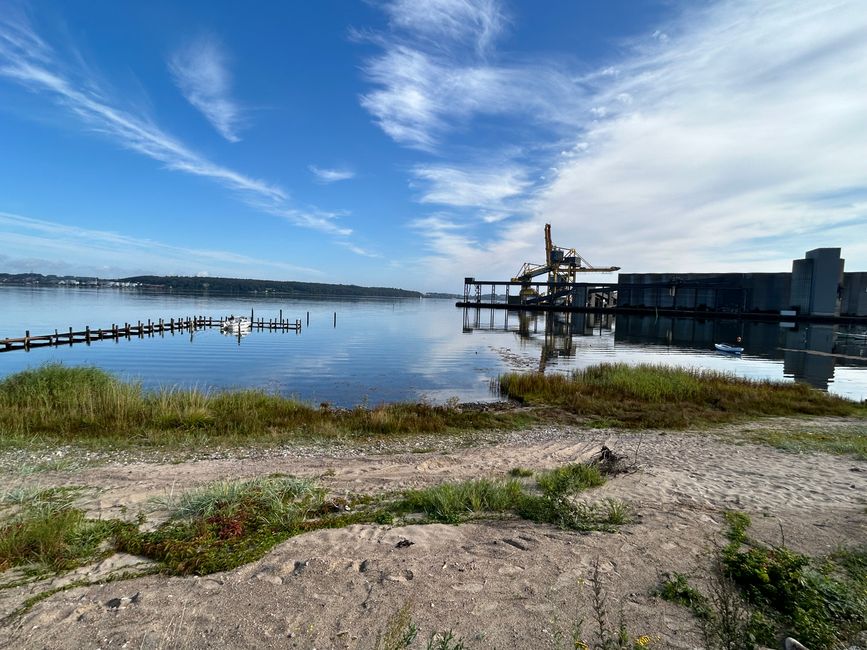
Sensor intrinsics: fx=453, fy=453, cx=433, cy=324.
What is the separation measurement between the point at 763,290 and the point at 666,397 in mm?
82333

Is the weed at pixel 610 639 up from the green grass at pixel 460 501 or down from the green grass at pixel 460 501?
up

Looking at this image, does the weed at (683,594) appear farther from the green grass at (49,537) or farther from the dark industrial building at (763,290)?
the dark industrial building at (763,290)

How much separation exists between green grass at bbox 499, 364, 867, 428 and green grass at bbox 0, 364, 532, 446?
315 centimetres

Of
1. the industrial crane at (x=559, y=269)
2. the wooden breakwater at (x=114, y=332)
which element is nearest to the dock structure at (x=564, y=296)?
the industrial crane at (x=559, y=269)

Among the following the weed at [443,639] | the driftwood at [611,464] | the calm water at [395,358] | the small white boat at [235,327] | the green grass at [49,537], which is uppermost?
the weed at [443,639]

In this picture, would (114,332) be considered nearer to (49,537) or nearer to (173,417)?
(173,417)

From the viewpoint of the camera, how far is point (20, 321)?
48688 mm

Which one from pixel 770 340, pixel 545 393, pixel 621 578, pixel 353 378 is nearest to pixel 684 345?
pixel 770 340

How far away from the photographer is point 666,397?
1720 cm

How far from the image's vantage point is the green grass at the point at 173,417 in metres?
10.6

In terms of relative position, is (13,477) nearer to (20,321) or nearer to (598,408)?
(598,408)

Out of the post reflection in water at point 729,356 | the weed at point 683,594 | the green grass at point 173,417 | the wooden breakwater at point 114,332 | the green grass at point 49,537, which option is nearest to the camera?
the weed at point 683,594

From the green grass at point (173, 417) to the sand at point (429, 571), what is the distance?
2749mm

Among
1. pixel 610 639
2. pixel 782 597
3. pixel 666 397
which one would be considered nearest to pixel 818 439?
pixel 666 397
